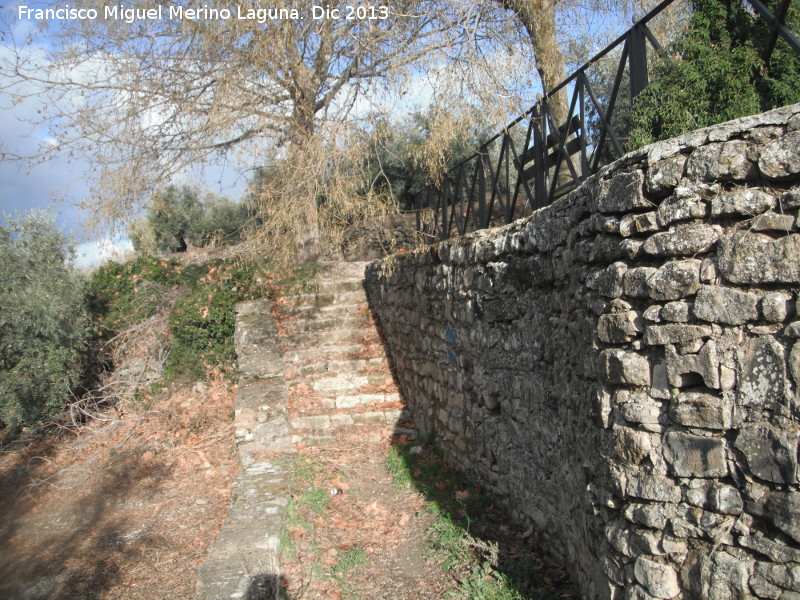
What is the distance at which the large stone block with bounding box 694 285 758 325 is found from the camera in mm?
2107

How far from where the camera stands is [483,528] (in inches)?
170

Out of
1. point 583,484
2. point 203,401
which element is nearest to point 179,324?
point 203,401

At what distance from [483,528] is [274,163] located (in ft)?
17.5

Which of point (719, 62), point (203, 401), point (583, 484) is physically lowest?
point (203, 401)

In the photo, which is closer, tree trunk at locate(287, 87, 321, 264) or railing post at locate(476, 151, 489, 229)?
railing post at locate(476, 151, 489, 229)

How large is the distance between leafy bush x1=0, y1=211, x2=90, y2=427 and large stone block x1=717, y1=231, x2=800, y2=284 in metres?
7.66

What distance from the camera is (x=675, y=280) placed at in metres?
2.31

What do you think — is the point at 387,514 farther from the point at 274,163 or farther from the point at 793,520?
the point at 274,163

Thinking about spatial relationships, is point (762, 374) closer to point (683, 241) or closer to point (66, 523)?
point (683, 241)

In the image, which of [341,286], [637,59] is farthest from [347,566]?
[341,286]

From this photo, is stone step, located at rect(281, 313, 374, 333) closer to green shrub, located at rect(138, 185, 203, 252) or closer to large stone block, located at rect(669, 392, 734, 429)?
large stone block, located at rect(669, 392, 734, 429)

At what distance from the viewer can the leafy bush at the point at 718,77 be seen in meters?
2.72

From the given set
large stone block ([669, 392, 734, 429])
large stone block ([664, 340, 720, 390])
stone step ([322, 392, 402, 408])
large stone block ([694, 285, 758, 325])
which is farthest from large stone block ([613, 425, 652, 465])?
stone step ([322, 392, 402, 408])

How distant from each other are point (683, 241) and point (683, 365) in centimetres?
47
